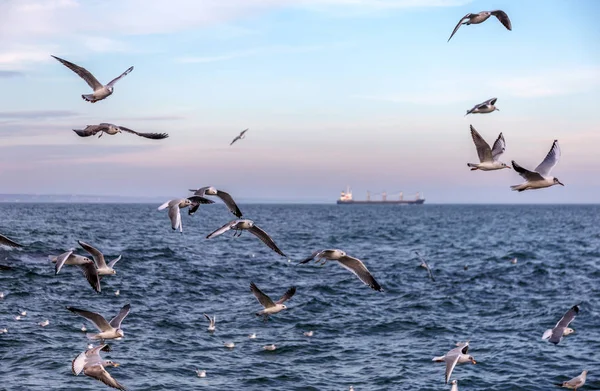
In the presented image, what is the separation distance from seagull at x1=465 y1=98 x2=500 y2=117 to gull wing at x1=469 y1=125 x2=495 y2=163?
36.4 inches

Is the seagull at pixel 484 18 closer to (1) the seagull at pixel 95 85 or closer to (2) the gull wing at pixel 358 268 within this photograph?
(2) the gull wing at pixel 358 268

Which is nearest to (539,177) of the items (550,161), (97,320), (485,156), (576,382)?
(550,161)

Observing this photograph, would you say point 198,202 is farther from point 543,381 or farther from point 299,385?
point 543,381

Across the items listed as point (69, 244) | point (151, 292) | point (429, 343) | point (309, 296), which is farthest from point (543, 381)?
point (69, 244)

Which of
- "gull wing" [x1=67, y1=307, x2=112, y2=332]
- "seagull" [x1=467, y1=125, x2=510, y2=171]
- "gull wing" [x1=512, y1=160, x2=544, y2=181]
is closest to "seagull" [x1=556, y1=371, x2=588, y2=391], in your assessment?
"seagull" [x1=467, y1=125, x2=510, y2=171]

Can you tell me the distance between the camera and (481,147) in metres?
13.4

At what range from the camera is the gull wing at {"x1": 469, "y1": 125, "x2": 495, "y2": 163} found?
13.3 metres

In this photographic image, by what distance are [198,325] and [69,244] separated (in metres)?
27.0

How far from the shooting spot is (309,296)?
35.1 m

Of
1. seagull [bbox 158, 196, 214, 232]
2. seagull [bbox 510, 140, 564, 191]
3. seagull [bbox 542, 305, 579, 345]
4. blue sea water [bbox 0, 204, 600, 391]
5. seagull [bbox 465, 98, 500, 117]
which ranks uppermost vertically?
seagull [bbox 465, 98, 500, 117]

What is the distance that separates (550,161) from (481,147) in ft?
4.46

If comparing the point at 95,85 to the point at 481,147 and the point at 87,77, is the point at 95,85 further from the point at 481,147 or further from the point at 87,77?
the point at 481,147

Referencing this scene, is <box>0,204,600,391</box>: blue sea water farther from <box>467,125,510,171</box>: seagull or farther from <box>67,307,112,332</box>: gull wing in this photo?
<box>467,125,510,171</box>: seagull

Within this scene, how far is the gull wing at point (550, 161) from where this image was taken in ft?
43.4
